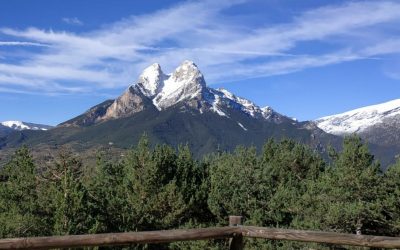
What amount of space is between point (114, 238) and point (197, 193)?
87.6 feet

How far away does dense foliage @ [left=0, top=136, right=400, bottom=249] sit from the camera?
25.6 metres

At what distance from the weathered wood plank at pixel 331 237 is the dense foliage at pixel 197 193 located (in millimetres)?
18392

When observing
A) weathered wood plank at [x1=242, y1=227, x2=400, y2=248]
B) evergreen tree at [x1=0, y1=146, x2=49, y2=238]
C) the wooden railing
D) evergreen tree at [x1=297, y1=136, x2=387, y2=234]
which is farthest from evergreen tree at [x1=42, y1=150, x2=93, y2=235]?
weathered wood plank at [x1=242, y1=227, x2=400, y2=248]

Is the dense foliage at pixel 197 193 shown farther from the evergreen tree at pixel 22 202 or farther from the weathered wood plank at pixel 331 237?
the weathered wood plank at pixel 331 237

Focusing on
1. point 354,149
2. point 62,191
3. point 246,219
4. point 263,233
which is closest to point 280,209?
point 246,219

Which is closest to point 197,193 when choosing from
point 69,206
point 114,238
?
point 69,206

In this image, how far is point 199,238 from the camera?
207 inches

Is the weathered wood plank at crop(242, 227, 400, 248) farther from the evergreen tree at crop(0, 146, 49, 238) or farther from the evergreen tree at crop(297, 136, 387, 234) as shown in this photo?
the evergreen tree at crop(297, 136, 387, 234)

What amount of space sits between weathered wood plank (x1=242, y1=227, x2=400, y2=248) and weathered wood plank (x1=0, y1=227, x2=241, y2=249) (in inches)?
14.8

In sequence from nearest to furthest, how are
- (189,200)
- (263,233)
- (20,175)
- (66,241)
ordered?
(66,241)
(263,233)
(20,175)
(189,200)

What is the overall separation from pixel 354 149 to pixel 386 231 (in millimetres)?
4771

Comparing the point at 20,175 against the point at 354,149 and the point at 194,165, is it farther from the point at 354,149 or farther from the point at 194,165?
the point at 354,149

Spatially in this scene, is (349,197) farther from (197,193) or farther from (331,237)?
(331,237)

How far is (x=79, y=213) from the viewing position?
25656 mm
